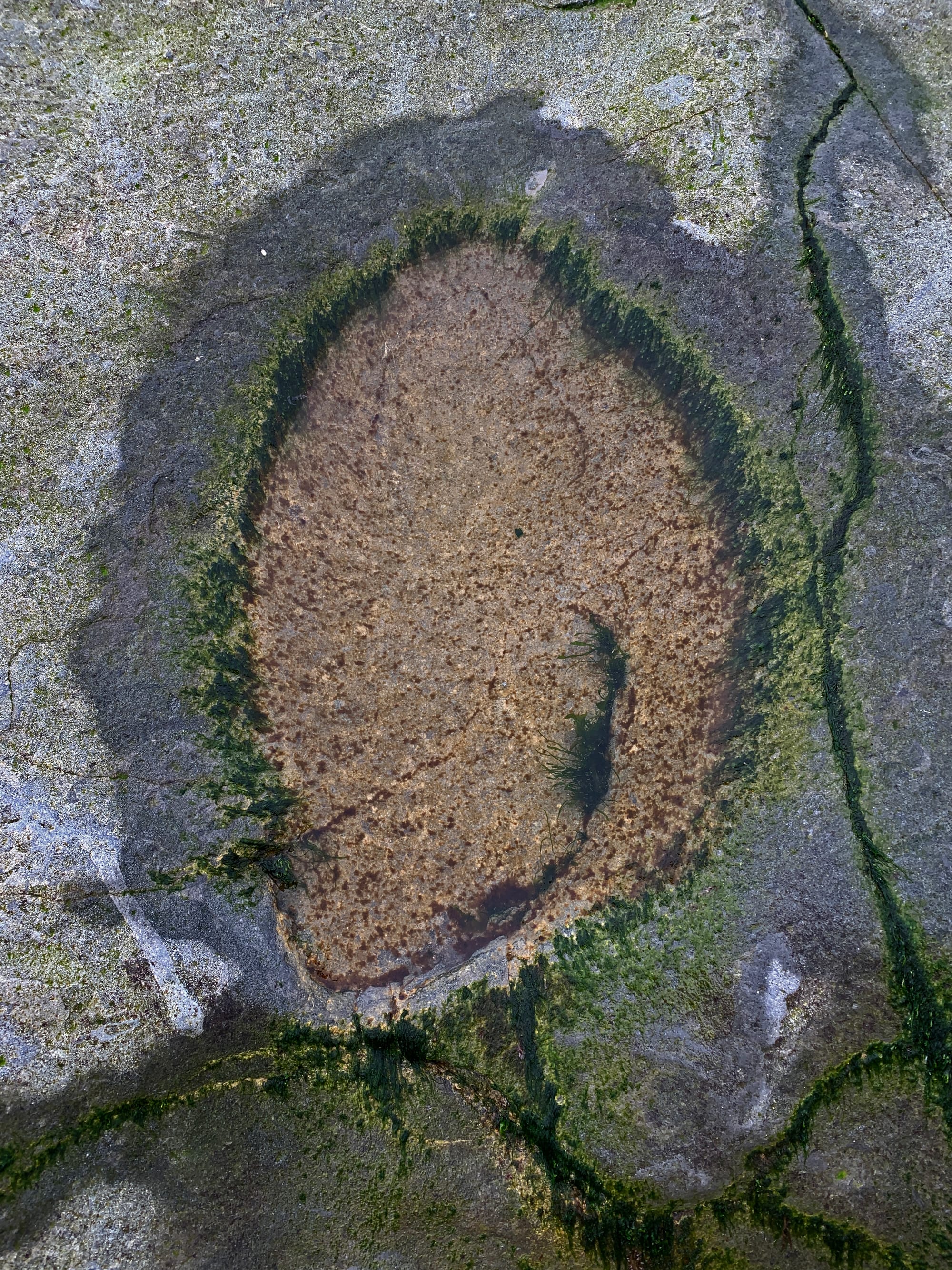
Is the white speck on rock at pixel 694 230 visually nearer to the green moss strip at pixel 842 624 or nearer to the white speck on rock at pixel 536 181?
the green moss strip at pixel 842 624

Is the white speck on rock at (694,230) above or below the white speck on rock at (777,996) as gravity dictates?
above

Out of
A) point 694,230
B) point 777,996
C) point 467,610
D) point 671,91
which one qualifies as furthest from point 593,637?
point 671,91

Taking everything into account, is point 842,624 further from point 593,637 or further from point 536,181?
point 536,181

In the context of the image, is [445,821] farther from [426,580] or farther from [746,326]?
[746,326]

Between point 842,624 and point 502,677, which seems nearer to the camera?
point 842,624

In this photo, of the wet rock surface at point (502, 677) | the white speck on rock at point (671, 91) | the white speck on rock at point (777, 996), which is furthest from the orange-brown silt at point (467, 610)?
the white speck on rock at point (671, 91)

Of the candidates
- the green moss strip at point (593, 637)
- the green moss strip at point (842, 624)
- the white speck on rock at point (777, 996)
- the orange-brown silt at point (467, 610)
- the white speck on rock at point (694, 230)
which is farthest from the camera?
the orange-brown silt at point (467, 610)

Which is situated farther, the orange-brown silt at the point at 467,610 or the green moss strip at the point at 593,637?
the orange-brown silt at the point at 467,610

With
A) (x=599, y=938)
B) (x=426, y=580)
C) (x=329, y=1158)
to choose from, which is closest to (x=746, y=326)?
(x=426, y=580)

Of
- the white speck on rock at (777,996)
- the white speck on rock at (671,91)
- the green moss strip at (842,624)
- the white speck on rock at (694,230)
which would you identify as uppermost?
the white speck on rock at (671,91)

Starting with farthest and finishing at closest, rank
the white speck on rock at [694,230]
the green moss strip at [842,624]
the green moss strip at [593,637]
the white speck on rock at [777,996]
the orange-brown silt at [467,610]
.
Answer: the orange-brown silt at [467,610], the white speck on rock at [694,230], the green moss strip at [593,637], the white speck on rock at [777,996], the green moss strip at [842,624]
